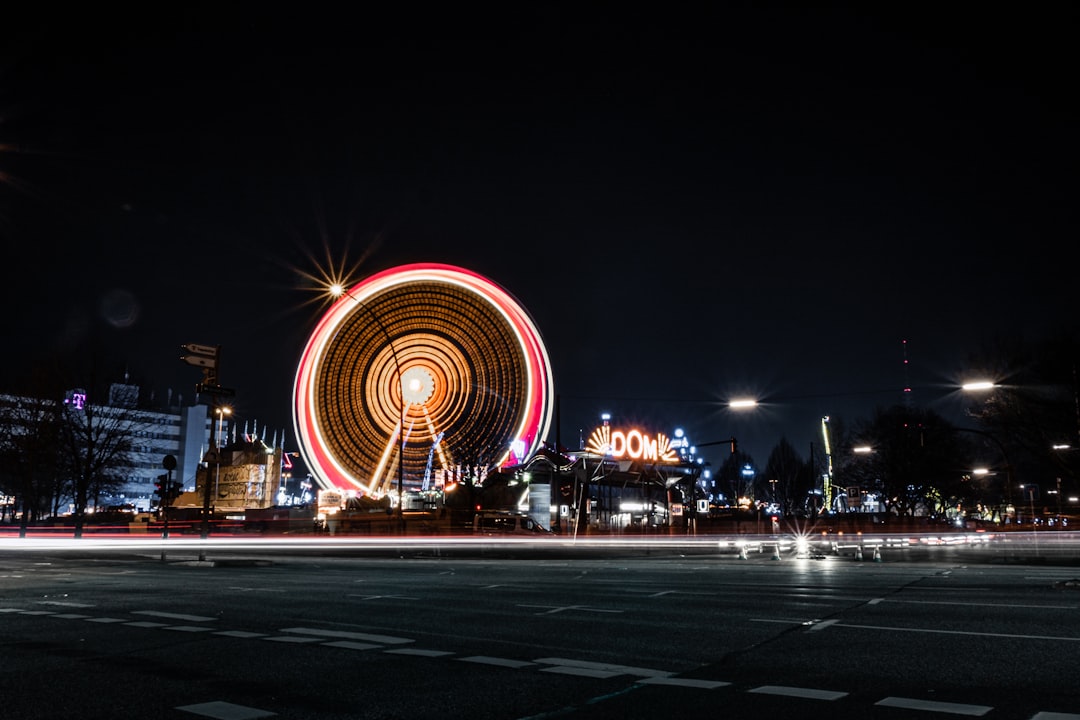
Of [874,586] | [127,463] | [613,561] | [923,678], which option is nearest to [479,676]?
[923,678]

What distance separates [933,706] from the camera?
19.0ft

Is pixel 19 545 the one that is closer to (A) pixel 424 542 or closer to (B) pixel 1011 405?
(A) pixel 424 542

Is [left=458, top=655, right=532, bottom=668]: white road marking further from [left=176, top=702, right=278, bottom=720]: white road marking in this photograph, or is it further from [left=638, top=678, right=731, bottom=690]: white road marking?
[left=176, top=702, right=278, bottom=720]: white road marking

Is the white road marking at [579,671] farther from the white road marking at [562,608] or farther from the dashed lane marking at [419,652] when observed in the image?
the white road marking at [562,608]

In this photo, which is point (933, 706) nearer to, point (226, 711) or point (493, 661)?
point (493, 661)

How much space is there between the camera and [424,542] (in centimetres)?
4431

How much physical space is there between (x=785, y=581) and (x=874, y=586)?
1.97m

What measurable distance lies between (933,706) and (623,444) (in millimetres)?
77664

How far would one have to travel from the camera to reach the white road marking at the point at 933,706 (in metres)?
5.63

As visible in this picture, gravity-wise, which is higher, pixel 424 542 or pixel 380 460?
pixel 380 460

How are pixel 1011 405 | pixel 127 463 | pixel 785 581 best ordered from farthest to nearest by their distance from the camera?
1. pixel 127 463
2. pixel 1011 405
3. pixel 785 581

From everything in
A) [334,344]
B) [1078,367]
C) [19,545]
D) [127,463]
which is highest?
[334,344]

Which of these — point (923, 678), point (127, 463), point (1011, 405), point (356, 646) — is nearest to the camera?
point (923, 678)

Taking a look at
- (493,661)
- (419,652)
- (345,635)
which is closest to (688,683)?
(493,661)
